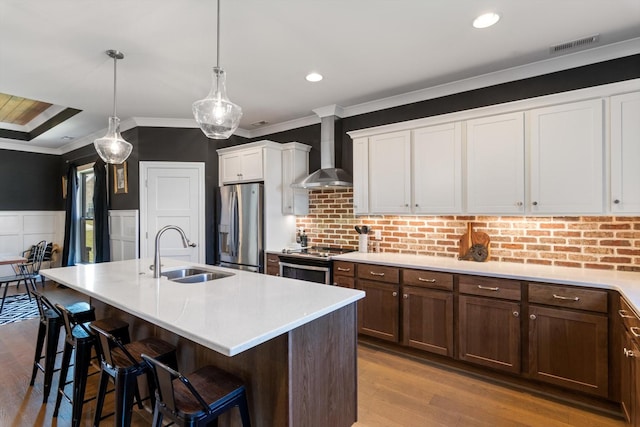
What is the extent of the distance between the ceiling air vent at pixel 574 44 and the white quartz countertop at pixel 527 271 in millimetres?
1761

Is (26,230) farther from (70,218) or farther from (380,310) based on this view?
(380,310)

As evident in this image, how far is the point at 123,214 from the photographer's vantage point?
4.80m

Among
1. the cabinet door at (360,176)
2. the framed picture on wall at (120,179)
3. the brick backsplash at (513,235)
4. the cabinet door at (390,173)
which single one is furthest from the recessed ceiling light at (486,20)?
the framed picture on wall at (120,179)

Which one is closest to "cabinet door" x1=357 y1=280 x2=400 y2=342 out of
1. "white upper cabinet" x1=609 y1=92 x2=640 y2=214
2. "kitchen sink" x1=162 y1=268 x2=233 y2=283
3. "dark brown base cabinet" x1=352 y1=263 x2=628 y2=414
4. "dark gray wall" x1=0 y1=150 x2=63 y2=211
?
"dark brown base cabinet" x1=352 y1=263 x2=628 y2=414

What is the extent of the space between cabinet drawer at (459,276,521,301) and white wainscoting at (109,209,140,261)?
13.4 ft

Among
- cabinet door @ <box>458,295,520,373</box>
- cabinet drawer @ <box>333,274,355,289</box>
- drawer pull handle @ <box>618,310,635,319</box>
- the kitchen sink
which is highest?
the kitchen sink

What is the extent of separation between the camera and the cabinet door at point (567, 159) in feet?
8.14

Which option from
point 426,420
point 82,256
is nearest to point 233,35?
point 426,420

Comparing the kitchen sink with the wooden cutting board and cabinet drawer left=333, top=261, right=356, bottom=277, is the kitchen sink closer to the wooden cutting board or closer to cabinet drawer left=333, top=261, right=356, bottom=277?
cabinet drawer left=333, top=261, right=356, bottom=277

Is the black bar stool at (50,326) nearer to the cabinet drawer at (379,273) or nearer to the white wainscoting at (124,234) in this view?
the white wainscoting at (124,234)

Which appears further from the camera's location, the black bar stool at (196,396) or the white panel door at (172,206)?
the white panel door at (172,206)

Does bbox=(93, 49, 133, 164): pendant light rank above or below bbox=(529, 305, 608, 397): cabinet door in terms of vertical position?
above

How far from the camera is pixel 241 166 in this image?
14.7 ft

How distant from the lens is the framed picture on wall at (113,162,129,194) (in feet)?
15.8
